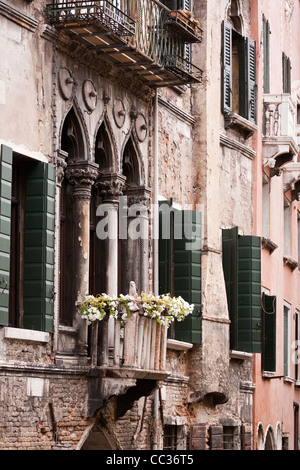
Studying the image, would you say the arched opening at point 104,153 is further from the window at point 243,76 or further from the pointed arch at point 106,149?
the window at point 243,76

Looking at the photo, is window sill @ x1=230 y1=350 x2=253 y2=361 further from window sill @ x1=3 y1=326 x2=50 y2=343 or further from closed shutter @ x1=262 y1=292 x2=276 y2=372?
window sill @ x1=3 y1=326 x2=50 y2=343

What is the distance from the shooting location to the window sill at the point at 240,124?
23688 mm

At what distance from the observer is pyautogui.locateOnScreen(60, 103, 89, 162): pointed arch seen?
59.4 feet

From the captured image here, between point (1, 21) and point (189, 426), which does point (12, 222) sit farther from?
point (189, 426)

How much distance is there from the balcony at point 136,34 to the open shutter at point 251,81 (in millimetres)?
3288

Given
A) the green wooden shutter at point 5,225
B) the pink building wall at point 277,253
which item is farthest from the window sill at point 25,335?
the pink building wall at point 277,253

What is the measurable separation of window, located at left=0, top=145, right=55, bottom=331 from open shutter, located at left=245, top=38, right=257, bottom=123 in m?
8.39

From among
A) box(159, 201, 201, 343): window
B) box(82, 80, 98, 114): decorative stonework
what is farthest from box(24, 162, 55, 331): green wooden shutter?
box(159, 201, 201, 343): window

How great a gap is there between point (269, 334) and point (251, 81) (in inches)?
189

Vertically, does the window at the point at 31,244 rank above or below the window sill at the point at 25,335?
above

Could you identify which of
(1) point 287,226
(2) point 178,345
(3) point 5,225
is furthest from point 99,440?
(1) point 287,226

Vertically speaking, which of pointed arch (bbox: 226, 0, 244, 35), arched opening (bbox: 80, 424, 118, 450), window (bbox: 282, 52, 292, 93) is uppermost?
window (bbox: 282, 52, 292, 93)

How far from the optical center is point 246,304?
23562 millimetres

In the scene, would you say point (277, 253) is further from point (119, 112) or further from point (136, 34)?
point (136, 34)
